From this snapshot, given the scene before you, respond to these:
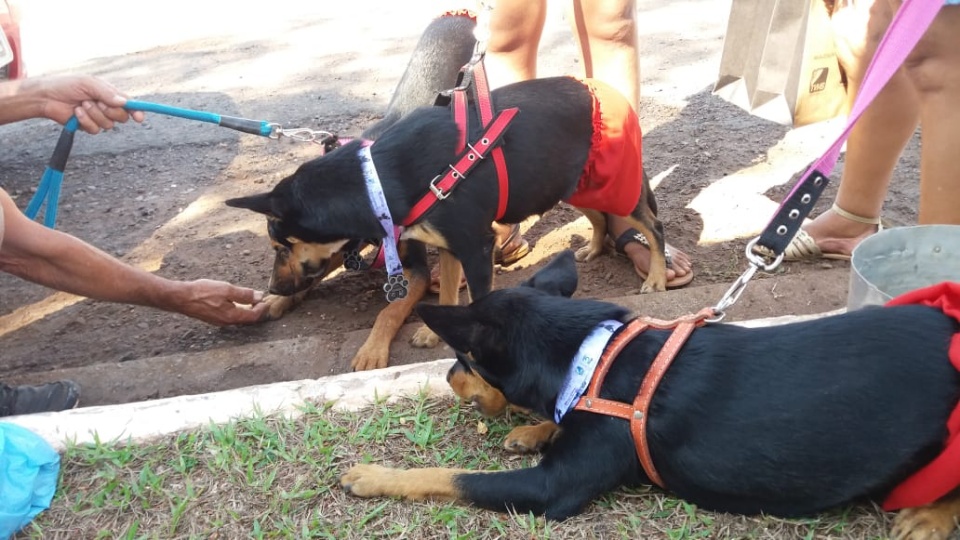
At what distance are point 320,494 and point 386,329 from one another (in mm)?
1423

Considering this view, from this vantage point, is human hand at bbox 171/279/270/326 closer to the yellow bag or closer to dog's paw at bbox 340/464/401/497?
dog's paw at bbox 340/464/401/497

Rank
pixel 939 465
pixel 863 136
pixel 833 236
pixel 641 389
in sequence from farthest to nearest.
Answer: pixel 833 236 → pixel 863 136 → pixel 641 389 → pixel 939 465

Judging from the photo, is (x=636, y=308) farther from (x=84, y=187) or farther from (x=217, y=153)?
(x=84, y=187)

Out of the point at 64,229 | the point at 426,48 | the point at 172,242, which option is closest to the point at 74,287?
the point at 172,242

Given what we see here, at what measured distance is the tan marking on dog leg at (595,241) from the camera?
4523mm

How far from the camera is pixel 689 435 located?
82.5 inches

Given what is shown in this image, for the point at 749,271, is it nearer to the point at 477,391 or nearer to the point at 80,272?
the point at 477,391

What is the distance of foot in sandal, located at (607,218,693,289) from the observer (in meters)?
4.22

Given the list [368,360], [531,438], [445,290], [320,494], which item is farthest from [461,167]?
[320,494]

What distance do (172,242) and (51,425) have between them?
8.17ft

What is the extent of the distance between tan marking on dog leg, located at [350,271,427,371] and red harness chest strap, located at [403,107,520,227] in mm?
689

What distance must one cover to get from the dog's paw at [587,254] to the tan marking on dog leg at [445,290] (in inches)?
42.5

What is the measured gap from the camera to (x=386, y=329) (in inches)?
148

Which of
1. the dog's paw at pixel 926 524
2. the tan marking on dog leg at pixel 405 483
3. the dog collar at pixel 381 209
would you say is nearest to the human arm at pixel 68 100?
the dog collar at pixel 381 209
